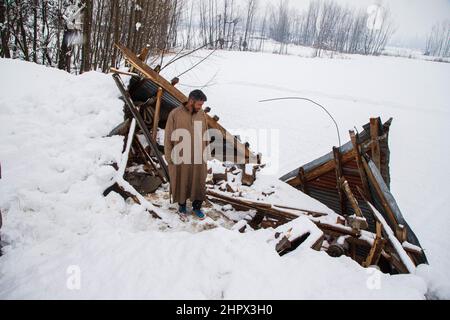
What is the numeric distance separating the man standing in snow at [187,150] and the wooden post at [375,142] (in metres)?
2.60

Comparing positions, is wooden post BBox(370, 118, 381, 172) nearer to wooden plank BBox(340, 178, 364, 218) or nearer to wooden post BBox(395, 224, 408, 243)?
wooden plank BBox(340, 178, 364, 218)

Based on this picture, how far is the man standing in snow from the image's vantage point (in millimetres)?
3740

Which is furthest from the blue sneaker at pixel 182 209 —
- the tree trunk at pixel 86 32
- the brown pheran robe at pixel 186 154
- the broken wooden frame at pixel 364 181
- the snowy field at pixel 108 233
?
the tree trunk at pixel 86 32

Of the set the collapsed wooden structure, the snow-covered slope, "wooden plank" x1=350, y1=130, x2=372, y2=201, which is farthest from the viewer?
the snow-covered slope

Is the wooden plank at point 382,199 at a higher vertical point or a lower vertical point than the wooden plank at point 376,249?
higher

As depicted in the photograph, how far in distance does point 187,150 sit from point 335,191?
2971 millimetres

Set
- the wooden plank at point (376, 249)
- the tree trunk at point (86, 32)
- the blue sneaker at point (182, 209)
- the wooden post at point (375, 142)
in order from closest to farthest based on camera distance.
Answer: the wooden plank at point (376, 249), the wooden post at point (375, 142), the blue sneaker at point (182, 209), the tree trunk at point (86, 32)

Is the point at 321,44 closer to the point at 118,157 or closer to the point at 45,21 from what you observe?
the point at 45,21

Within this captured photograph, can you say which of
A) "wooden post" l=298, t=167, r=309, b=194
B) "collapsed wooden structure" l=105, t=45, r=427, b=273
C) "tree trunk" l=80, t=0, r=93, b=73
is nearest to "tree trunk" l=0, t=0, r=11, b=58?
"tree trunk" l=80, t=0, r=93, b=73

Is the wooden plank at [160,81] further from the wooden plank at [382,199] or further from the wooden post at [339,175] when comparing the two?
the wooden plank at [382,199]

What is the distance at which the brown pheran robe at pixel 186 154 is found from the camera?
12.3 ft

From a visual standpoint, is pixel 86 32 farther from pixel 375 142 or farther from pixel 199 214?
pixel 375 142

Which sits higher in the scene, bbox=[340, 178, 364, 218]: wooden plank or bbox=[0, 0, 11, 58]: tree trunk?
bbox=[0, 0, 11, 58]: tree trunk
